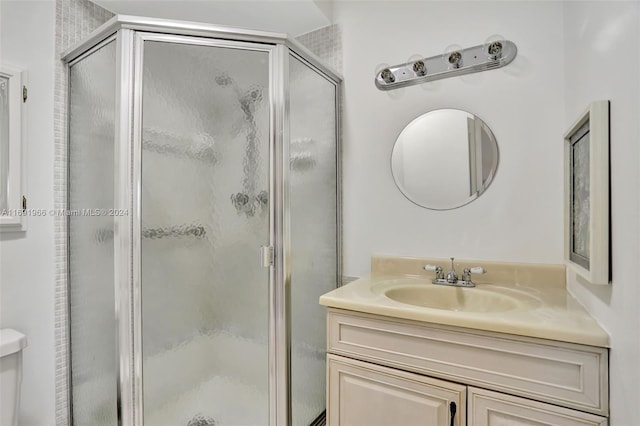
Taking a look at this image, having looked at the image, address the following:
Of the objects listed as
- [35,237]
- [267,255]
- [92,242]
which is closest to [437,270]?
[267,255]

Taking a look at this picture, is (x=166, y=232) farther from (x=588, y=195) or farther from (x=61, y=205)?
(x=588, y=195)

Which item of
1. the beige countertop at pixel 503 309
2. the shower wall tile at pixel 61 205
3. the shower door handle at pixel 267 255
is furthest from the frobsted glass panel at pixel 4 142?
the beige countertop at pixel 503 309

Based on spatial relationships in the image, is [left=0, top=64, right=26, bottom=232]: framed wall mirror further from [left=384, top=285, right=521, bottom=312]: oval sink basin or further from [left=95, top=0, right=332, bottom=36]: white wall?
[left=384, top=285, right=521, bottom=312]: oval sink basin

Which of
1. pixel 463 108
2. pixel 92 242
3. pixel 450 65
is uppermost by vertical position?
pixel 450 65

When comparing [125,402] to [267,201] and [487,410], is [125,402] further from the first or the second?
[487,410]

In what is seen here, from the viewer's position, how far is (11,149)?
52.8 inches

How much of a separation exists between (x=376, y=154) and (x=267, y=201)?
689 mm

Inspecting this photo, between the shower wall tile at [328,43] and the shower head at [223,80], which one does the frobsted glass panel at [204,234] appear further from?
the shower wall tile at [328,43]

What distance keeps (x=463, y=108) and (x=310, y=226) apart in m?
0.89

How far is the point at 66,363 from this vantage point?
1.48 metres

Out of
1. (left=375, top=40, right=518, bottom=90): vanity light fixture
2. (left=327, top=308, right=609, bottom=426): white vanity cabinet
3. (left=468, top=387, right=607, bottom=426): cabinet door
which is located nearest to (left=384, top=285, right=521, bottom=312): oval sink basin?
(left=327, top=308, right=609, bottom=426): white vanity cabinet

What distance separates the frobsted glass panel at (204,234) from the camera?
4.27 feet

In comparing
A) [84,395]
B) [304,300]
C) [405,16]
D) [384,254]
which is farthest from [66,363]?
[405,16]

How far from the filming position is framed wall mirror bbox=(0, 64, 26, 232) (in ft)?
4.35
